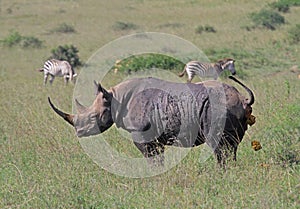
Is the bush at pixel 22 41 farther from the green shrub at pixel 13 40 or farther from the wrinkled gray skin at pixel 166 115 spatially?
the wrinkled gray skin at pixel 166 115

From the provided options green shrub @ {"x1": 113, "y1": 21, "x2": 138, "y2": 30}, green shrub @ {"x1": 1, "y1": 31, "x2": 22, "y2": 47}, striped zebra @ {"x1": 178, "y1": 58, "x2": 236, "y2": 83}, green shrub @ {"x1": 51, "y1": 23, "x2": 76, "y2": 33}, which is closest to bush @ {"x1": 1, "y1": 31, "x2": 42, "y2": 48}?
green shrub @ {"x1": 1, "y1": 31, "x2": 22, "y2": 47}

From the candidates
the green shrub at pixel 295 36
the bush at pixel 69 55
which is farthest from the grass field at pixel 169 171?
the bush at pixel 69 55

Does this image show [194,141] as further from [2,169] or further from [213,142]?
[2,169]

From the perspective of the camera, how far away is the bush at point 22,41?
2131 cm

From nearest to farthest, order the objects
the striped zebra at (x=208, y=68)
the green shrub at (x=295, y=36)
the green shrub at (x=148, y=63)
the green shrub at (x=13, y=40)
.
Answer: the striped zebra at (x=208, y=68) < the green shrub at (x=148, y=63) < the green shrub at (x=295, y=36) < the green shrub at (x=13, y=40)

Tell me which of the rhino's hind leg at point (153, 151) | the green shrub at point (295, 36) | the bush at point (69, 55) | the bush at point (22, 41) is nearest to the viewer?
the rhino's hind leg at point (153, 151)

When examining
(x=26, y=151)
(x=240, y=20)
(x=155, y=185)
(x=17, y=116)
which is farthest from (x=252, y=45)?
(x=155, y=185)

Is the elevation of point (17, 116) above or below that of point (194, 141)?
below

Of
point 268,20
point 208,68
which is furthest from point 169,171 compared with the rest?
point 268,20

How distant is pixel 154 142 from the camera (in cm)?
632

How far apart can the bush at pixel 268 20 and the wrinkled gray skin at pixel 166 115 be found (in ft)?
51.7

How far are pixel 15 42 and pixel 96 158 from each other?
1568cm

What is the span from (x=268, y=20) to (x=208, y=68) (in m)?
7.31

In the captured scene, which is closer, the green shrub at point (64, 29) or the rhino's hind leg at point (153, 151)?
the rhino's hind leg at point (153, 151)
